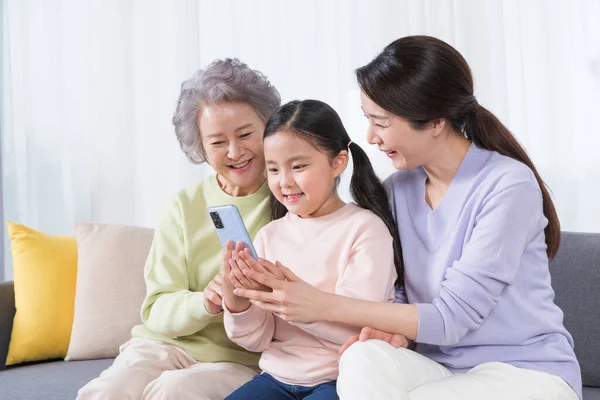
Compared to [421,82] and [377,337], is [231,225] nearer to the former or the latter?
[377,337]

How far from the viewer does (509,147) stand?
1.89m

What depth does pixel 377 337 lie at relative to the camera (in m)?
1.69

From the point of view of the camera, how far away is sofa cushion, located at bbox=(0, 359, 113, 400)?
234 centimetres

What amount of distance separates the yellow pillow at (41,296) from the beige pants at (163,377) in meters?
0.79

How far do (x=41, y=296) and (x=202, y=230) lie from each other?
95 cm

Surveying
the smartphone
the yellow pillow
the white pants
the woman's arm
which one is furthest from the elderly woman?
the yellow pillow

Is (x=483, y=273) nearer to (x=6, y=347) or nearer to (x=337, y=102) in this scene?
(x=6, y=347)

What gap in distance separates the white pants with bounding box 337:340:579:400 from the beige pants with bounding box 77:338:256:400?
1.42 feet

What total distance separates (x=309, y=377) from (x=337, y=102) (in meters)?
1.99

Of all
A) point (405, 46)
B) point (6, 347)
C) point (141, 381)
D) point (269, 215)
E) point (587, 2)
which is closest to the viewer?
point (405, 46)

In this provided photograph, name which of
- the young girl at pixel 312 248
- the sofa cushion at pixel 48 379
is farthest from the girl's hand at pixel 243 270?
the sofa cushion at pixel 48 379

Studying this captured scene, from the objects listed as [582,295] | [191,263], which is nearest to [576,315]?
[582,295]

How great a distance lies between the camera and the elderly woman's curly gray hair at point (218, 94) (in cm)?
210

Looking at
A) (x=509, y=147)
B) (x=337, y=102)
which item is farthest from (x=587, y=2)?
(x=509, y=147)
